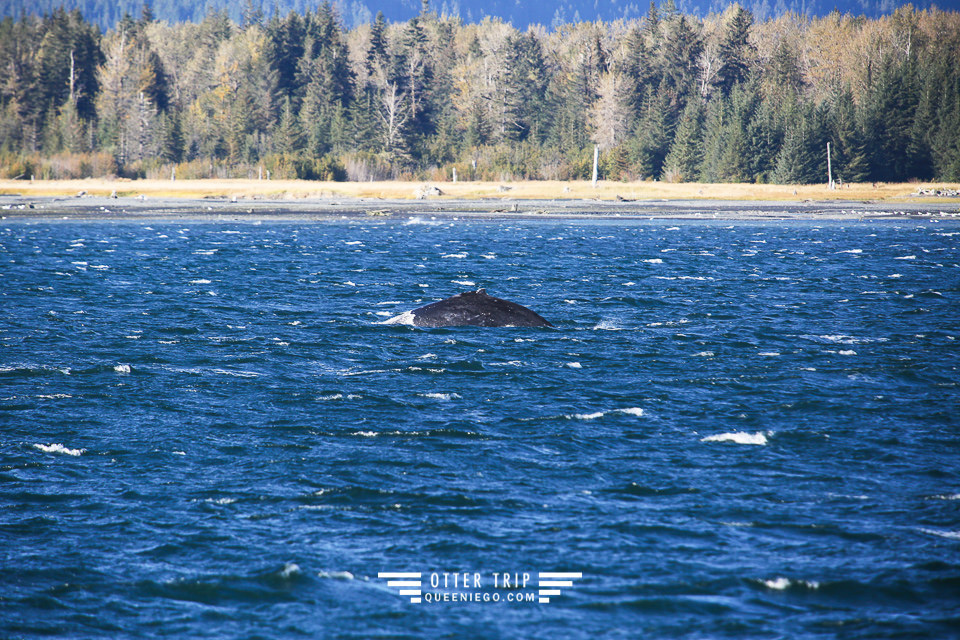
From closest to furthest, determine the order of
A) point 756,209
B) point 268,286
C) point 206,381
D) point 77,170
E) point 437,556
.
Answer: point 437,556, point 206,381, point 268,286, point 756,209, point 77,170

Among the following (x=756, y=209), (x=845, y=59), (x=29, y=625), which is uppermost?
(x=845, y=59)

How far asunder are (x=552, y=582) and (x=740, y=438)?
4.60 meters

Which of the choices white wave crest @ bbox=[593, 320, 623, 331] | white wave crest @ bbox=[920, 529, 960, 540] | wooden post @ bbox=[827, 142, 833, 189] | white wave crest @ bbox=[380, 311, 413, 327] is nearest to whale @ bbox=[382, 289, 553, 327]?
white wave crest @ bbox=[380, 311, 413, 327]

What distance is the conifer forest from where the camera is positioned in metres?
89.1

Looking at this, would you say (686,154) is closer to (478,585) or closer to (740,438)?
(740,438)

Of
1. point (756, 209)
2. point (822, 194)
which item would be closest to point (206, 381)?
point (756, 209)

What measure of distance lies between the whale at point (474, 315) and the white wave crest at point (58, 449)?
928 cm

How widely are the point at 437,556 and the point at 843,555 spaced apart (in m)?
3.62

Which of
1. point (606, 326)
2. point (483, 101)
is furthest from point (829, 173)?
point (606, 326)

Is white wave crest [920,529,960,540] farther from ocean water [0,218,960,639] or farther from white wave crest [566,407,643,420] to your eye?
white wave crest [566,407,643,420]

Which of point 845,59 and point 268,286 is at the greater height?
point 845,59

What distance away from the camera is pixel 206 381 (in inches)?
574

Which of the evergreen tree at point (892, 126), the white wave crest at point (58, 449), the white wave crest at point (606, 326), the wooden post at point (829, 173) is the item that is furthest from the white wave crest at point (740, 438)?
the evergreen tree at point (892, 126)

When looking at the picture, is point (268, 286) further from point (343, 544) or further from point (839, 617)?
point (839, 617)
